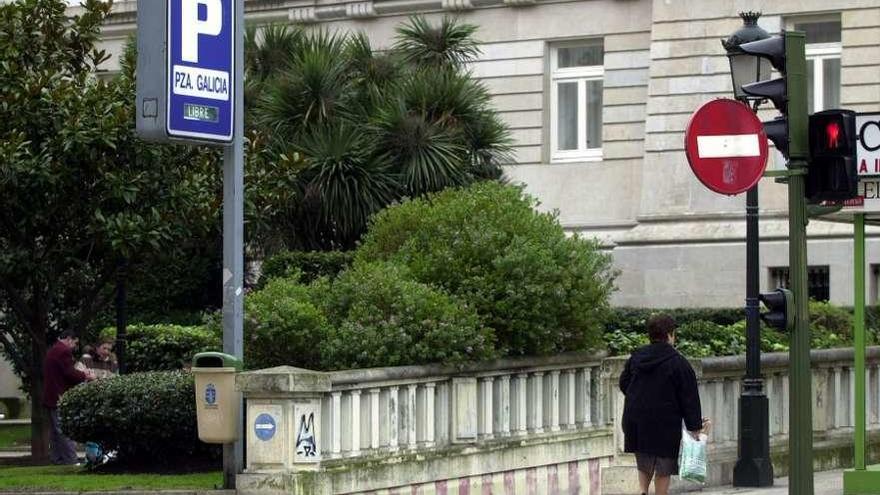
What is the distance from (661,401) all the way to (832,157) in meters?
2.76

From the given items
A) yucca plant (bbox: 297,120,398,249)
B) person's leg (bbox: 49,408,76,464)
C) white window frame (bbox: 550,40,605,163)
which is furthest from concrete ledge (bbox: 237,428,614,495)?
white window frame (bbox: 550,40,605,163)

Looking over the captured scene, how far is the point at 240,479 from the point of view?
576 inches

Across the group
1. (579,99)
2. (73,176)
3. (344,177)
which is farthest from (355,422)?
(579,99)

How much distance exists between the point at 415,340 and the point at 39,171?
15.3 feet

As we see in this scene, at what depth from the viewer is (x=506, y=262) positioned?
17.4 metres

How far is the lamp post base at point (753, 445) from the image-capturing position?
694 inches

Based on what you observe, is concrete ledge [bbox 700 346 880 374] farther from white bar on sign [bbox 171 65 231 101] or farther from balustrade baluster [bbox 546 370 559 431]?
white bar on sign [bbox 171 65 231 101]

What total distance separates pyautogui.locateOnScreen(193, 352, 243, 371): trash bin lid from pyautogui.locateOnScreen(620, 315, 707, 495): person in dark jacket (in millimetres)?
3146

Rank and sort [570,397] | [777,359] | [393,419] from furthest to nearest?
[777,359] → [570,397] → [393,419]

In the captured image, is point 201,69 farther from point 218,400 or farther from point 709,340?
point 709,340

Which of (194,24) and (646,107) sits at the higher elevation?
(646,107)

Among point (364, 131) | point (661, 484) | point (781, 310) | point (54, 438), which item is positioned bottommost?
point (54, 438)

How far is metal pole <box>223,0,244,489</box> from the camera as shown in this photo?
15044mm

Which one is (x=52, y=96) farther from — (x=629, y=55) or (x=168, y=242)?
(x=629, y=55)
